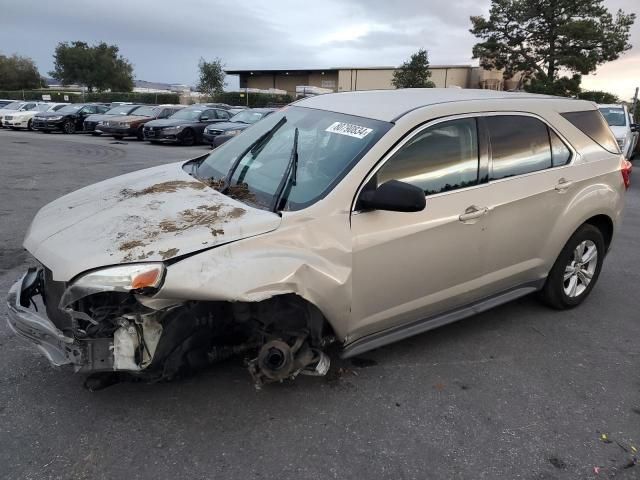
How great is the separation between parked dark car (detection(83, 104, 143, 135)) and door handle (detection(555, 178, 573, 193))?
68.7 feet

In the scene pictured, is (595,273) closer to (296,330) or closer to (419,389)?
(419,389)

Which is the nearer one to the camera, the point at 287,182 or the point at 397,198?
the point at 397,198

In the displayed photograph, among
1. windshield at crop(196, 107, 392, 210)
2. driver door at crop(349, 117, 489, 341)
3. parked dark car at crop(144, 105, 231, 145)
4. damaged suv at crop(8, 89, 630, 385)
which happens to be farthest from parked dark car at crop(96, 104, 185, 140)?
driver door at crop(349, 117, 489, 341)

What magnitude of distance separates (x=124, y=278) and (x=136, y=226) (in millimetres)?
426

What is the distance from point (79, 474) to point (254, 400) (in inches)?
38.6

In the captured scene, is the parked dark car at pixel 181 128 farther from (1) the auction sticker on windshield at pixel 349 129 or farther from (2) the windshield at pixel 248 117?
(1) the auction sticker on windshield at pixel 349 129

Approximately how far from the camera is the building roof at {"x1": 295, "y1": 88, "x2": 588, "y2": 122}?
133 inches

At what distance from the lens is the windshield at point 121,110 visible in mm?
22562

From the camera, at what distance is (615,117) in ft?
48.1

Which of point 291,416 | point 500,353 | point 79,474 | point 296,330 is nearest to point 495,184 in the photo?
point 500,353

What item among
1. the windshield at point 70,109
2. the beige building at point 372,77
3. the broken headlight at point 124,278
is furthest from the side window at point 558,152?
the beige building at point 372,77

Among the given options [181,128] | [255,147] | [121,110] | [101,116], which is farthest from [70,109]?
[255,147]

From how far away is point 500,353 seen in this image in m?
3.69

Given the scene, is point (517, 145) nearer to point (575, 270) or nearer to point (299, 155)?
point (575, 270)
